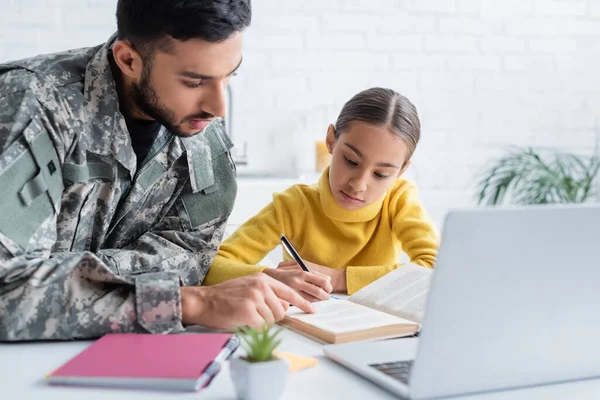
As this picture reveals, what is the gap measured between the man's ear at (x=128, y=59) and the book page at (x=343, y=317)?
526mm

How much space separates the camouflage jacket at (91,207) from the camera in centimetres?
114

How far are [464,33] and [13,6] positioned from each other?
1956 mm

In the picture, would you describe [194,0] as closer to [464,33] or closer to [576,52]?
[464,33]

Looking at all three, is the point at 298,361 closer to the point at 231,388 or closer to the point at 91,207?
the point at 231,388

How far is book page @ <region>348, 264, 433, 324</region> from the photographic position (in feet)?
4.25

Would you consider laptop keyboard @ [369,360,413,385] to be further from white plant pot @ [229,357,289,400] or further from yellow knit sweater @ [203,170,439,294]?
yellow knit sweater @ [203,170,439,294]

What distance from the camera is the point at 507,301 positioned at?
33.4 inches

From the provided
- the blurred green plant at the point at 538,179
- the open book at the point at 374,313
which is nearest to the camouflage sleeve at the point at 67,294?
the open book at the point at 374,313

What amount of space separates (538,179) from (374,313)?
2244mm

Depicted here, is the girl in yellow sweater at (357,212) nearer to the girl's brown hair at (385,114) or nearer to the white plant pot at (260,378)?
the girl's brown hair at (385,114)

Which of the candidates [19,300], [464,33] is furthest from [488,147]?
[19,300]

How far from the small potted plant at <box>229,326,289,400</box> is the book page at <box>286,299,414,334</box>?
0.93 ft

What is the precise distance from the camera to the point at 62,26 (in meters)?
3.17

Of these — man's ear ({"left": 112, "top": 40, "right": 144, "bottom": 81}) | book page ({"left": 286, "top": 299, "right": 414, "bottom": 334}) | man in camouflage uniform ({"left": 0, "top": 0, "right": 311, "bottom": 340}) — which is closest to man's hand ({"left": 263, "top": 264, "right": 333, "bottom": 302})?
book page ({"left": 286, "top": 299, "right": 414, "bottom": 334})
